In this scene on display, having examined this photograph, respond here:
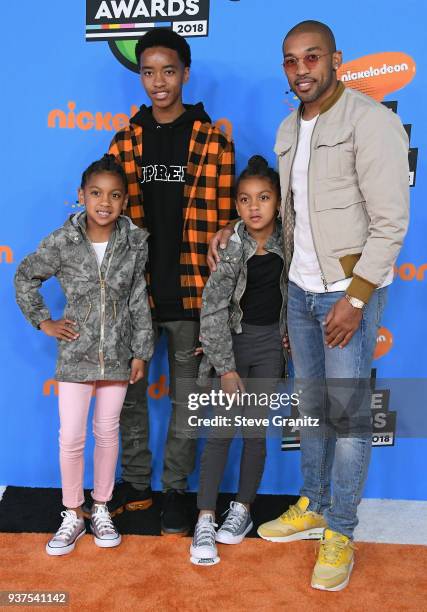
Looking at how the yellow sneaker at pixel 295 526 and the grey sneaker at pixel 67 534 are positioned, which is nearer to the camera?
the grey sneaker at pixel 67 534

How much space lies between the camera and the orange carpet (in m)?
1.75

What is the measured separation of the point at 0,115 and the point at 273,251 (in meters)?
1.13

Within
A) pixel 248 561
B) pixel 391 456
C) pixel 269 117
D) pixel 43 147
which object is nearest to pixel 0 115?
pixel 43 147

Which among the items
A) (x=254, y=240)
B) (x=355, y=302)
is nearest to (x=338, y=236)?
(x=355, y=302)

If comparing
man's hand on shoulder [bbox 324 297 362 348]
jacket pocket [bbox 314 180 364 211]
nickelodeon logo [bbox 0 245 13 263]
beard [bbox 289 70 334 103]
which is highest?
beard [bbox 289 70 334 103]

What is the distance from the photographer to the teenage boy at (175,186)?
78.8 inches

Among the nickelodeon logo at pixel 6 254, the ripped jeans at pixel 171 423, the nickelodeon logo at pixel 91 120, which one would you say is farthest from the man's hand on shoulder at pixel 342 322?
the nickelodeon logo at pixel 6 254

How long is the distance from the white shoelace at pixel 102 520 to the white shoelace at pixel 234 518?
1.19 ft

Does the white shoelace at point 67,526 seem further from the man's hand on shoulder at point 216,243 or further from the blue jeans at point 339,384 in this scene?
the man's hand on shoulder at point 216,243

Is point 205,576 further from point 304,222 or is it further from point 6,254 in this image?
point 6,254

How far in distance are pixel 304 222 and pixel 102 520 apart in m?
1.14

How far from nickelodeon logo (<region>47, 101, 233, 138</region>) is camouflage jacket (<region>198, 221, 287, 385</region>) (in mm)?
494

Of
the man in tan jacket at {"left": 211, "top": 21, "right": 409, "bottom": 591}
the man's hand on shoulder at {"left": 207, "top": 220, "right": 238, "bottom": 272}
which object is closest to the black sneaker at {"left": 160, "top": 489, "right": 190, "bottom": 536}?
the man in tan jacket at {"left": 211, "top": 21, "right": 409, "bottom": 591}

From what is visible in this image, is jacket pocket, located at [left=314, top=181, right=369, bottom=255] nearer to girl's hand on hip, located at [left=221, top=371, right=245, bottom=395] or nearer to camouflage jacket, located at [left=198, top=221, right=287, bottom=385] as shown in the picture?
camouflage jacket, located at [left=198, top=221, right=287, bottom=385]
